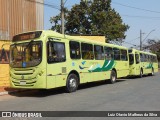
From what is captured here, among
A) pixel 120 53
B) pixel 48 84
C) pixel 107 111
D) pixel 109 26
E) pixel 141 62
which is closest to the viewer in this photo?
pixel 107 111

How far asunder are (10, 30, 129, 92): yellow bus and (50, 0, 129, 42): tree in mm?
32907

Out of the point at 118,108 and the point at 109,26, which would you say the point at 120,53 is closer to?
the point at 118,108

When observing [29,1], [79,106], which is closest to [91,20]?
[29,1]

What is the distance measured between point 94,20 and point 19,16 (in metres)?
29.2

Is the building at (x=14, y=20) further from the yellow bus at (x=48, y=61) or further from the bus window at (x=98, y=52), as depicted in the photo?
the bus window at (x=98, y=52)

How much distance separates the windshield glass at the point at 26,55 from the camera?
1380 cm

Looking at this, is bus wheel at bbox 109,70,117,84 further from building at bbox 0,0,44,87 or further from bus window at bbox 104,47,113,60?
building at bbox 0,0,44,87

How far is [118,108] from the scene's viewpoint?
1062 centimetres

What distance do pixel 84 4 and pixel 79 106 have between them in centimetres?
4213

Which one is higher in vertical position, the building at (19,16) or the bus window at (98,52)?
the building at (19,16)

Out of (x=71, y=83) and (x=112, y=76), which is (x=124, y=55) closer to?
(x=112, y=76)

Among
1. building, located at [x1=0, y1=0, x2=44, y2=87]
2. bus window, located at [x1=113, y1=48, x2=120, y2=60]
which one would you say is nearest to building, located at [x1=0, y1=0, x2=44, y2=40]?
building, located at [x1=0, y1=0, x2=44, y2=87]

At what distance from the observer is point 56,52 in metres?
14.5

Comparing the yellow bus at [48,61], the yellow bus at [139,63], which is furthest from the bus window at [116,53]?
the yellow bus at [139,63]
